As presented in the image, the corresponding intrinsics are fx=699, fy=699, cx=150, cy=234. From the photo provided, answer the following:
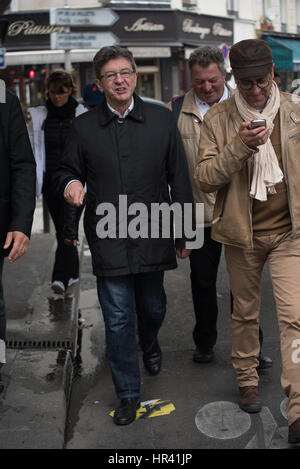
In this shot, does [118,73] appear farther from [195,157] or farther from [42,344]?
[42,344]

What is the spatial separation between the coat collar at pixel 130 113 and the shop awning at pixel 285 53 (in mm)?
23873

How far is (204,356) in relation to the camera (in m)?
4.78

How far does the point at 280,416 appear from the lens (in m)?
3.82

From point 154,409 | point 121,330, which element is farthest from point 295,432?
point 121,330

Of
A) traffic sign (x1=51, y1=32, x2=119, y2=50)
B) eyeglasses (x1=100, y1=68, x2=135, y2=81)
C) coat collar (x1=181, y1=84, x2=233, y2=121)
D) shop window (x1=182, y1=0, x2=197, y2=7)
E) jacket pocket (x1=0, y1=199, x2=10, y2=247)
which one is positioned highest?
shop window (x1=182, y1=0, x2=197, y2=7)

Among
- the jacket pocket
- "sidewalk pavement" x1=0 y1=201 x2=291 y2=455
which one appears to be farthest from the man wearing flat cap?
the jacket pocket

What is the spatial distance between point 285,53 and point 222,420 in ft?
84.6

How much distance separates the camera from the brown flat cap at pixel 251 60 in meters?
3.50

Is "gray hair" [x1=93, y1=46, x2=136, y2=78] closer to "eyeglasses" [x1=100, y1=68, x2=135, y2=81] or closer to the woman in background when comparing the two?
"eyeglasses" [x1=100, y1=68, x2=135, y2=81]

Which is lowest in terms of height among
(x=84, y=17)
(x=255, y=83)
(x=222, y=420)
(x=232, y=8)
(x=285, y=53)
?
(x=222, y=420)

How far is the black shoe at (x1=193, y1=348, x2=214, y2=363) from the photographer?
477 cm

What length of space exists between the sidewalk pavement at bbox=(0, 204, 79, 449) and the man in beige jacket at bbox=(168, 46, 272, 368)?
95 centimetres

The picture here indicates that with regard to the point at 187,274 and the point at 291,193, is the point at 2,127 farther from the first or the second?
the point at 187,274

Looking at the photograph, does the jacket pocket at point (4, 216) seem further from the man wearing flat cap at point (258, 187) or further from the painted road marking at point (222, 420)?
the painted road marking at point (222, 420)
